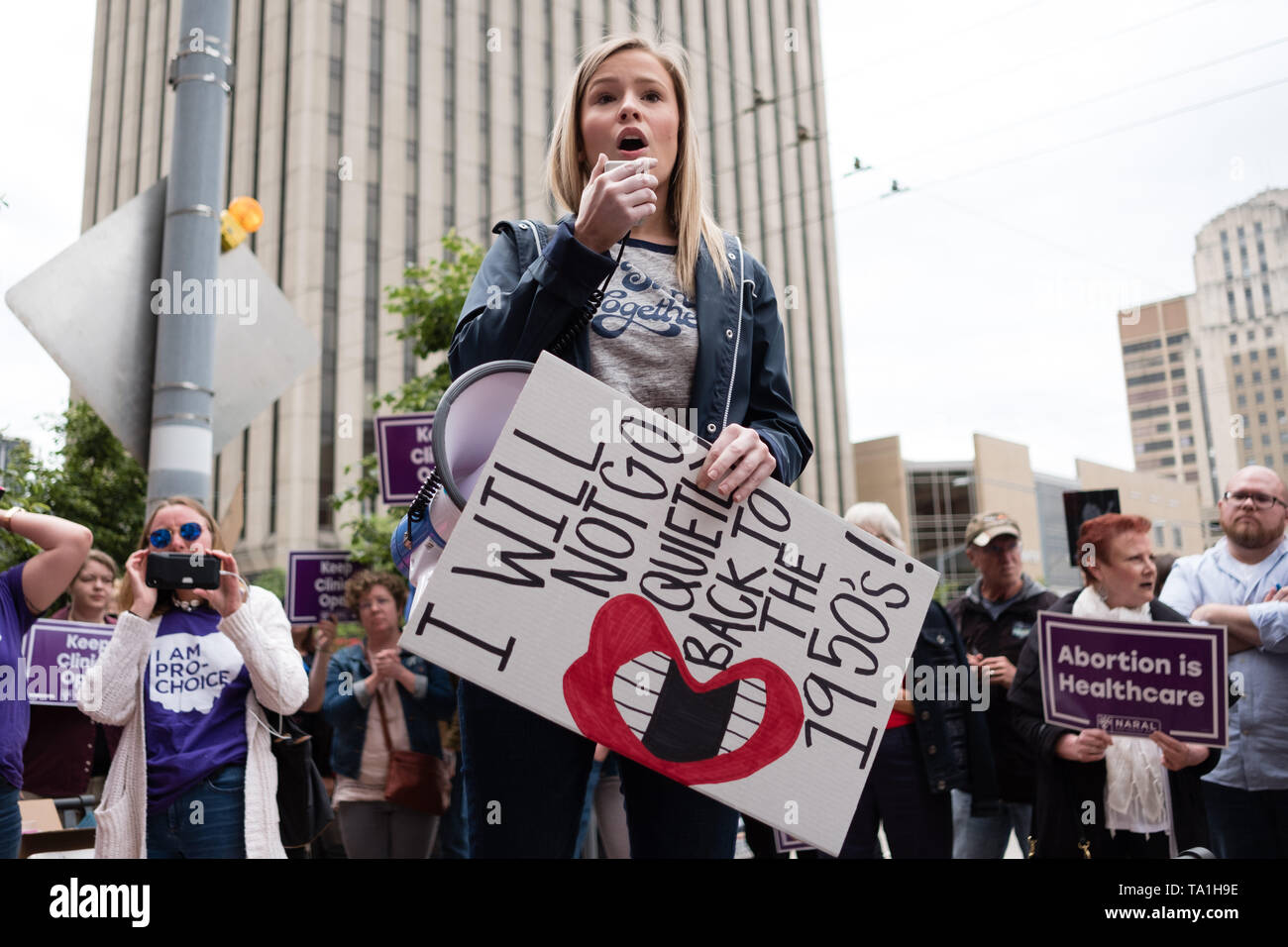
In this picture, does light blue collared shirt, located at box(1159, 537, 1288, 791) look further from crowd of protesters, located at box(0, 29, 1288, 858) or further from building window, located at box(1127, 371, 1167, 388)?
building window, located at box(1127, 371, 1167, 388)

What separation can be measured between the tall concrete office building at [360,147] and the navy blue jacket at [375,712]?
84.4 feet

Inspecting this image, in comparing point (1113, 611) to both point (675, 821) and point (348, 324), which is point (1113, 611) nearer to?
point (675, 821)

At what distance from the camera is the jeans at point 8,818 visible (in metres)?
3.09

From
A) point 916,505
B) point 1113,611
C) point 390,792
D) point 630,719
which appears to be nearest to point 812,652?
point 630,719

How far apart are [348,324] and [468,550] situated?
35.4 m

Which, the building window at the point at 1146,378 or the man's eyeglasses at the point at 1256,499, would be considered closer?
the man's eyeglasses at the point at 1256,499

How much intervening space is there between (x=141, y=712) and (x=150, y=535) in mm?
620

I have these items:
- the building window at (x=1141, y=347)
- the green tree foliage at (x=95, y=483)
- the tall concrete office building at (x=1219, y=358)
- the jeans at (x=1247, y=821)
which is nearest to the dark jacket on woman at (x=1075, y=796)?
the jeans at (x=1247, y=821)

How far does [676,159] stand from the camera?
75.6 inches

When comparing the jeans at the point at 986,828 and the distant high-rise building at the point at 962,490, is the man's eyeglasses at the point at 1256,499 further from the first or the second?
the distant high-rise building at the point at 962,490

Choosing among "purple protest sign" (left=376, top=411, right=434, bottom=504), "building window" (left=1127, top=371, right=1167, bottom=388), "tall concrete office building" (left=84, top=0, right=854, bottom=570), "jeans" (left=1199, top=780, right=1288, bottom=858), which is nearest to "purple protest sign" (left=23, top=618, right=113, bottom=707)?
"purple protest sign" (left=376, top=411, right=434, bottom=504)

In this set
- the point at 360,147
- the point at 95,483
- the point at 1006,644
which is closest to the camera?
the point at 1006,644

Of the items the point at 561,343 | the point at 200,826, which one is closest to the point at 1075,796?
the point at 200,826

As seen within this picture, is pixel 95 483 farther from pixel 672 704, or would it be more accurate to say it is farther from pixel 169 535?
pixel 672 704
